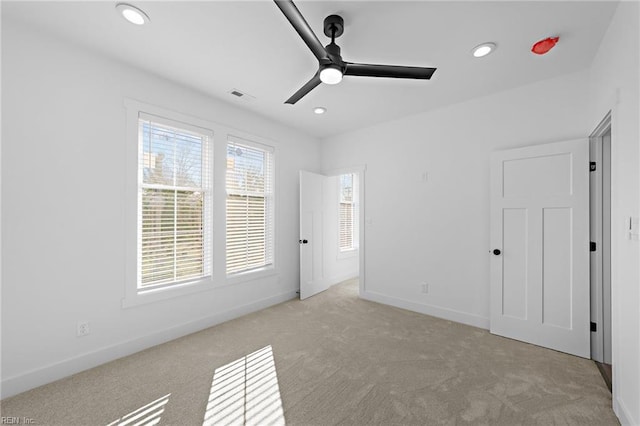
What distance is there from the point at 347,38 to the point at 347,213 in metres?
4.10

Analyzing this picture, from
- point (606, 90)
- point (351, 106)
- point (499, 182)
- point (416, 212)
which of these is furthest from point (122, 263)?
point (606, 90)

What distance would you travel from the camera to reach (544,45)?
7.12 ft

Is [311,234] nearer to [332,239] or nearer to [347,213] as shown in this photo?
[332,239]

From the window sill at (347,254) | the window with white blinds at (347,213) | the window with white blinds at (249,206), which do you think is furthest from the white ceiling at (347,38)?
the window sill at (347,254)

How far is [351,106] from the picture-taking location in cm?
352

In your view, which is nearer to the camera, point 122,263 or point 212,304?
point 122,263

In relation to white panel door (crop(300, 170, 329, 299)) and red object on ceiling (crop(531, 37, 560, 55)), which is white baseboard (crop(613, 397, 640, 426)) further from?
white panel door (crop(300, 170, 329, 299))

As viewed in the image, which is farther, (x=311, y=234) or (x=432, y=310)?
(x=311, y=234)

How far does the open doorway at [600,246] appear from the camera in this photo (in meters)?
2.44

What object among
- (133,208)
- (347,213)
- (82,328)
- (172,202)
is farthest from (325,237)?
(82,328)

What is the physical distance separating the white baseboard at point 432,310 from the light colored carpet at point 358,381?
135 mm

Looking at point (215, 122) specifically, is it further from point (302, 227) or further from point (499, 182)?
point (499, 182)

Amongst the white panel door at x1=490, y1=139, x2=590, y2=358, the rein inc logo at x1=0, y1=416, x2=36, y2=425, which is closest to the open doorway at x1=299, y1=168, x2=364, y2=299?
the white panel door at x1=490, y1=139, x2=590, y2=358

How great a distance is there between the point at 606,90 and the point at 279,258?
12.7ft
